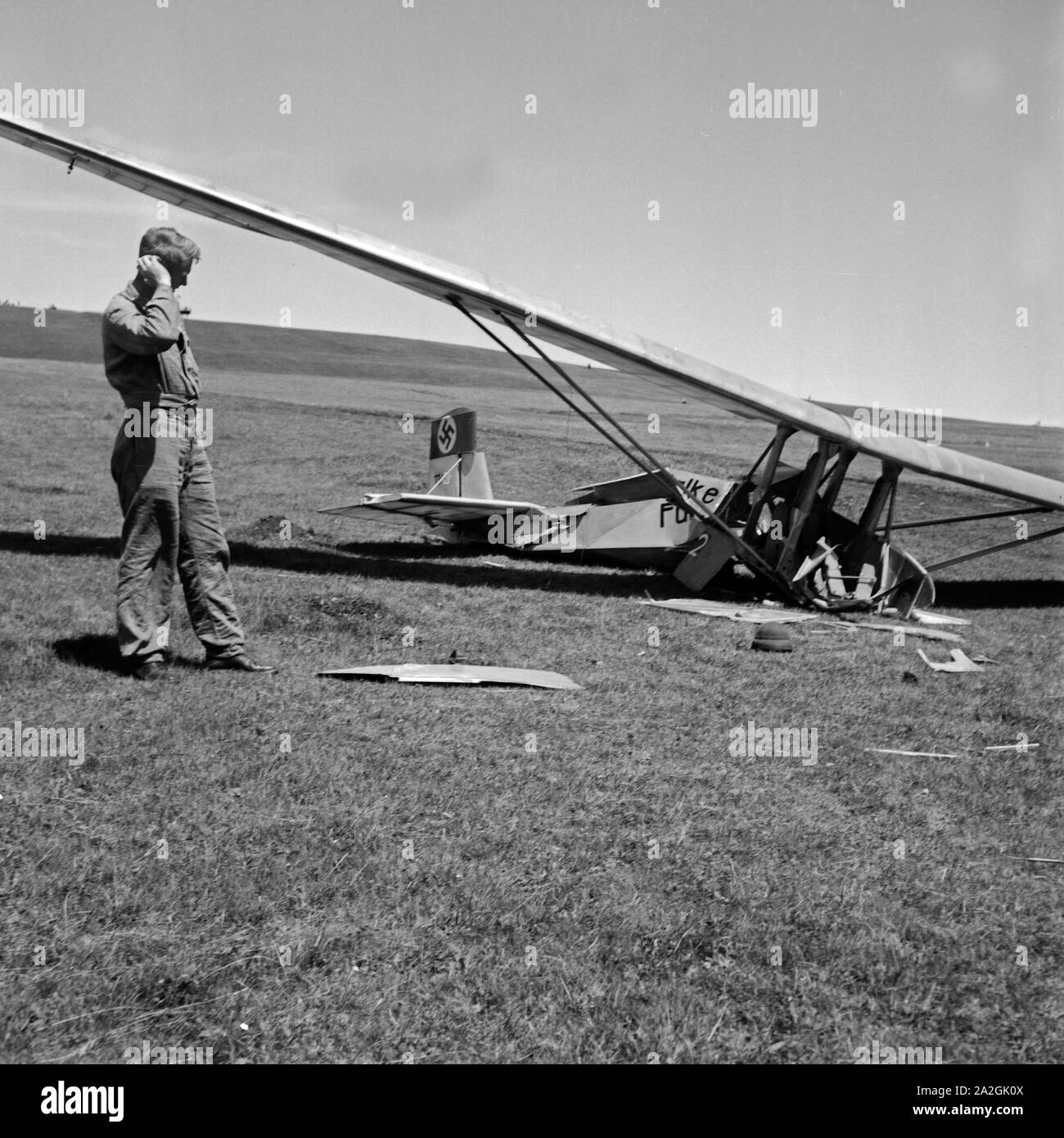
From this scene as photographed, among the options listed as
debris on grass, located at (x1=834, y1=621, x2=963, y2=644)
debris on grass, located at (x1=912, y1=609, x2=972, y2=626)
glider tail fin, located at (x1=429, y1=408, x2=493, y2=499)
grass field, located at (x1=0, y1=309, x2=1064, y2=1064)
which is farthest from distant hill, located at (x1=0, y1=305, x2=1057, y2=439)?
grass field, located at (x1=0, y1=309, x2=1064, y2=1064)

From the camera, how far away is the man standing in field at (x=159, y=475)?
6.50 metres

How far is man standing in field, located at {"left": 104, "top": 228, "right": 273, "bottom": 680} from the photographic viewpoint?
21.3 feet

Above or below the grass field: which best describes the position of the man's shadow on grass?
above

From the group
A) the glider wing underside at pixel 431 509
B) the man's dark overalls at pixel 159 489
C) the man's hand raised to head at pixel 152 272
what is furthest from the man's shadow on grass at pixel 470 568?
the man's hand raised to head at pixel 152 272

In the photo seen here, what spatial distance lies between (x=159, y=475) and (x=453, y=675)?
7.54 feet

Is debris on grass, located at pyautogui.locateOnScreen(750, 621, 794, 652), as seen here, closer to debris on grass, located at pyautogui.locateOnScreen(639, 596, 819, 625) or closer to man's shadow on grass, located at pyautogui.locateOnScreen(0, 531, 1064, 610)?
debris on grass, located at pyautogui.locateOnScreen(639, 596, 819, 625)

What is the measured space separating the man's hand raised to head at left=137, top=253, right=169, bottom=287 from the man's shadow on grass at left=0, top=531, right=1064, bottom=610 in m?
4.71

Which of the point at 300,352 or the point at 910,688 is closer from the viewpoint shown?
the point at 910,688

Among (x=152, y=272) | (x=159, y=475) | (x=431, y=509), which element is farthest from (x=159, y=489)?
(x=431, y=509)
